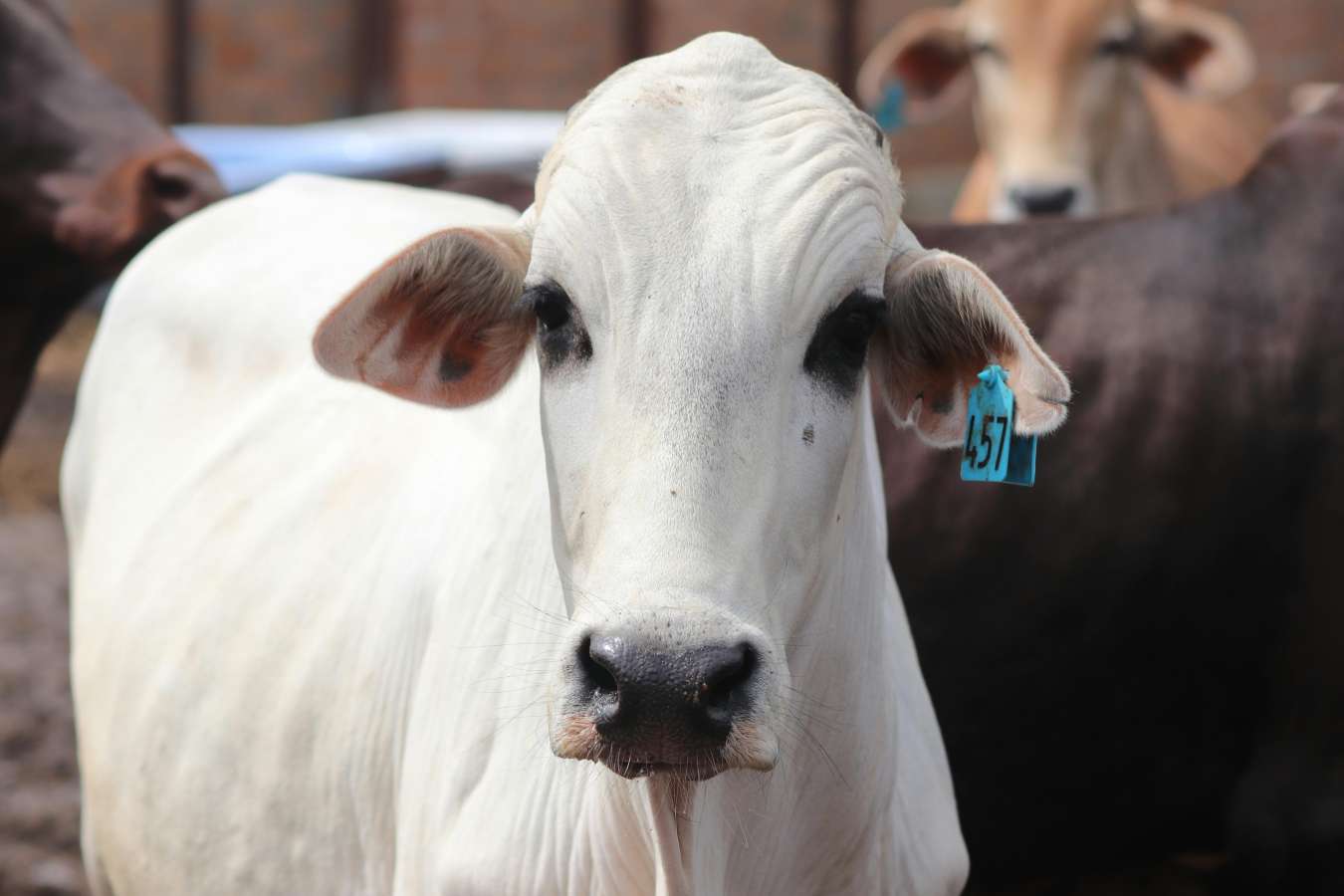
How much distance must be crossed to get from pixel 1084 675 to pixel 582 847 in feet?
5.77

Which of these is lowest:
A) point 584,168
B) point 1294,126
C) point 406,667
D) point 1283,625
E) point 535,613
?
point 1283,625

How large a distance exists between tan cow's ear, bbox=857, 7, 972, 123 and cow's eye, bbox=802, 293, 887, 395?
4.26 meters

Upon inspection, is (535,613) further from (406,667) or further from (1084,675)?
(1084,675)

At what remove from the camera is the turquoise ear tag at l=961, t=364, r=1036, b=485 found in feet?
7.36

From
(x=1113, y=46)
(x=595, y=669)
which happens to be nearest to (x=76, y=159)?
(x=1113, y=46)

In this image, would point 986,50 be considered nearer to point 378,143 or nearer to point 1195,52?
point 1195,52

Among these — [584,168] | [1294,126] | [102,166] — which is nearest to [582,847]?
[584,168]

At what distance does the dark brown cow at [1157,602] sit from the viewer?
3.82 meters

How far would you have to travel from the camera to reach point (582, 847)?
7.70ft

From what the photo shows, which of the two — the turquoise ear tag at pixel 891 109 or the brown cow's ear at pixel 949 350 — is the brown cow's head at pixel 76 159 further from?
the brown cow's ear at pixel 949 350

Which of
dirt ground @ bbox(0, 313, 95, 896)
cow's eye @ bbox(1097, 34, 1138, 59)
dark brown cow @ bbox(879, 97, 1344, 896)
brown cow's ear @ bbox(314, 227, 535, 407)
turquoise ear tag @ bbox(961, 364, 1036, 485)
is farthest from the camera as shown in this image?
cow's eye @ bbox(1097, 34, 1138, 59)

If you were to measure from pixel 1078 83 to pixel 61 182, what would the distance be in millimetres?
2996

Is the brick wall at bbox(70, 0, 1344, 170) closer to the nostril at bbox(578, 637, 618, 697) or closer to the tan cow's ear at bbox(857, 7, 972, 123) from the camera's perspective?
the tan cow's ear at bbox(857, 7, 972, 123)

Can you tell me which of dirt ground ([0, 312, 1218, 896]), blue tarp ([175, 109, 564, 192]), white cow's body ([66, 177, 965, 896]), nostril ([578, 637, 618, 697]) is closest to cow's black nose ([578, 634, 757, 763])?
nostril ([578, 637, 618, 697])
